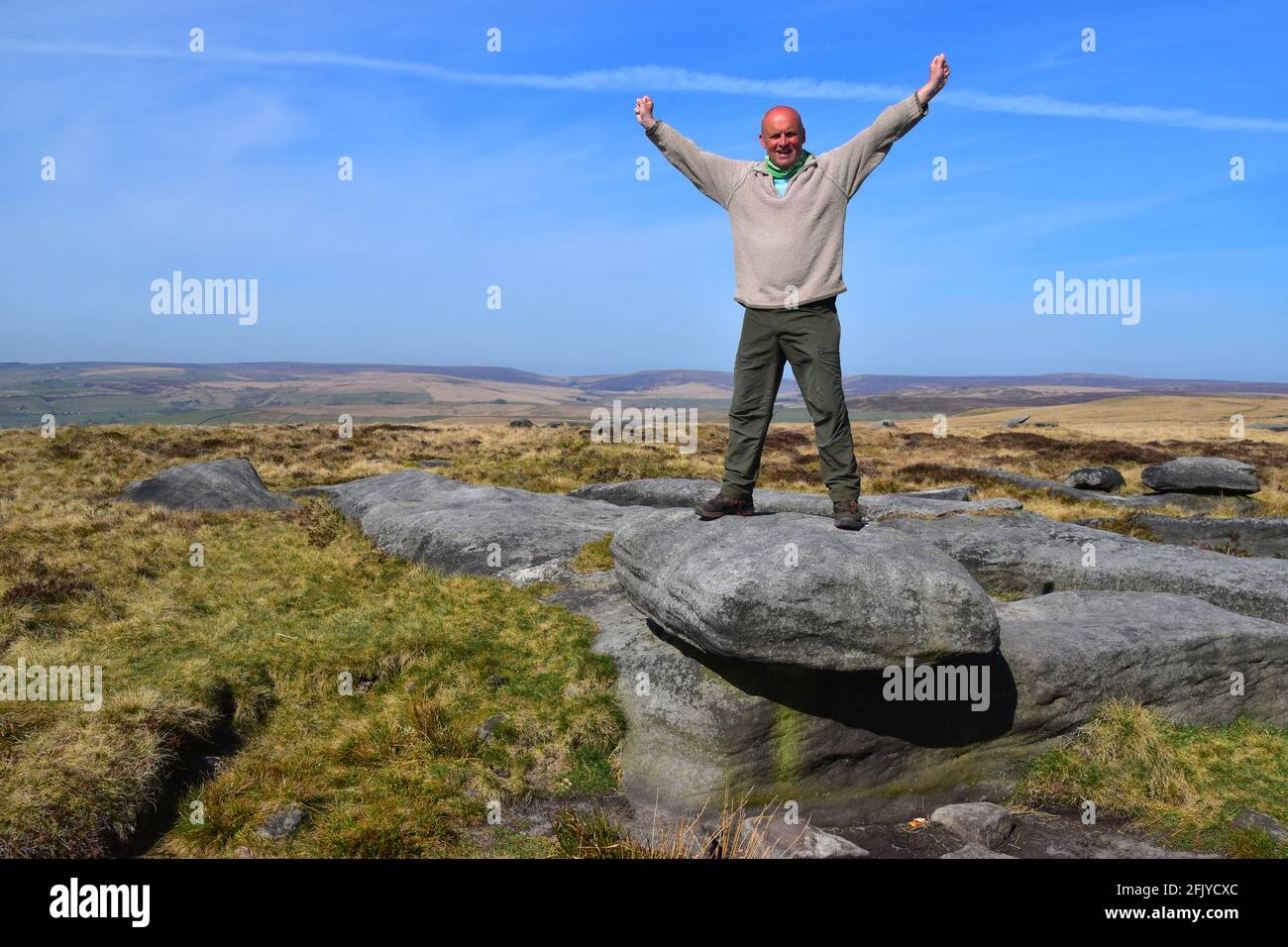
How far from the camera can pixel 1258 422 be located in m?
80.4

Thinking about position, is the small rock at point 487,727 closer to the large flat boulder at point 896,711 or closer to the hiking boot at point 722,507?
the large flat boulder at point 896,711

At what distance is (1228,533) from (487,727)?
63.8ft

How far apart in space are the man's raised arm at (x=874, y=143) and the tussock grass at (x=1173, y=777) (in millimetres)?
7439

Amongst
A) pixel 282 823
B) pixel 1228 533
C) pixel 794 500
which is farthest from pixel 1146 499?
pixel 282 823

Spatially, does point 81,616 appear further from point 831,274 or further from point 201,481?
point 831,274

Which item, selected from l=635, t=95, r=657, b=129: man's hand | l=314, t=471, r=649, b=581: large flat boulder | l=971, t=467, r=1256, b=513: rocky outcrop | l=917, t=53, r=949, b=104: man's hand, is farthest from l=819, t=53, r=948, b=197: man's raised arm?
l=971, t=467, r=1256, b=513: rocky outcrop

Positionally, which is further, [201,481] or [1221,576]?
[201,481]

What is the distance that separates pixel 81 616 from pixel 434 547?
5935mm

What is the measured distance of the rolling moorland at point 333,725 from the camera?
24.9ft

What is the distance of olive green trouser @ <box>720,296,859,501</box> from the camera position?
29.4 feet

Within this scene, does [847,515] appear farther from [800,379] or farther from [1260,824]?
[1260,824]

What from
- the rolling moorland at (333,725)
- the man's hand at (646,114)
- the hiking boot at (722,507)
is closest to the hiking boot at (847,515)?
the hiking boot at (722,507)

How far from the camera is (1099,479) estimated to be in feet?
99.2
